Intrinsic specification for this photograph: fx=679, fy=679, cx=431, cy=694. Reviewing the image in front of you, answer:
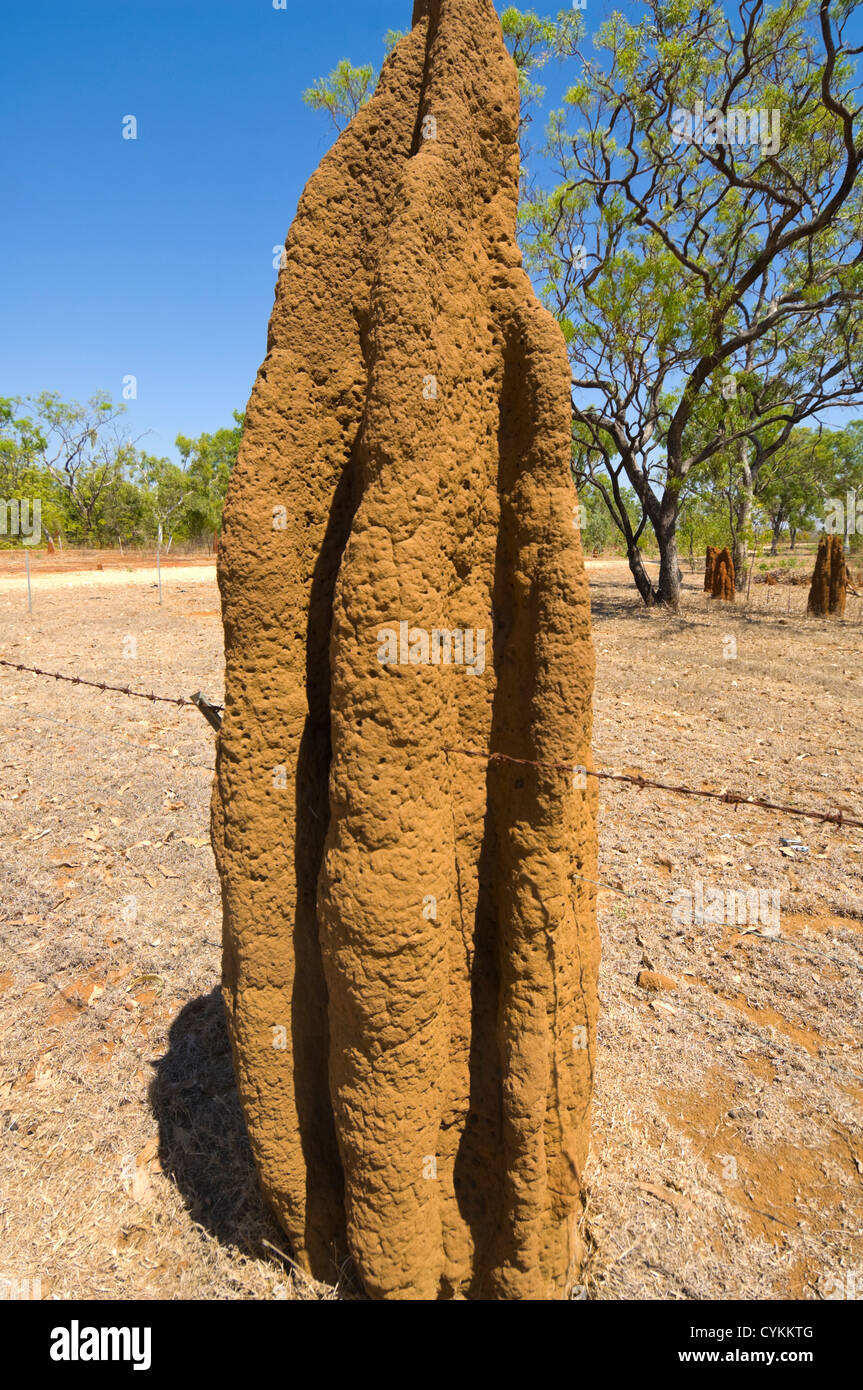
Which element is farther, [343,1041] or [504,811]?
[504,811]

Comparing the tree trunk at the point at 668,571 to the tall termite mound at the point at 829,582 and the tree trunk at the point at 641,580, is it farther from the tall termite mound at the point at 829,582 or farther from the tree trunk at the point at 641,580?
the tall termite mound at the point at 829,582

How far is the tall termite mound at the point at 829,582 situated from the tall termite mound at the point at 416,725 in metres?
16.6

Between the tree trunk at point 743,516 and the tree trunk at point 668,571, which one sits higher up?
the tree trunk at point 743,516

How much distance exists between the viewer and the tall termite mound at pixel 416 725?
6.02 feet

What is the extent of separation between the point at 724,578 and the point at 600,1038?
64.7ft

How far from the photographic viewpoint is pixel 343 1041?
6.44ft

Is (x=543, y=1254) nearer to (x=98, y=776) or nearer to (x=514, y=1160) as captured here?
(x=514, y=1160)

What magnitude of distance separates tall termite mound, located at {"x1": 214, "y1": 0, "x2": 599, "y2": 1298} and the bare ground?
1.80ft

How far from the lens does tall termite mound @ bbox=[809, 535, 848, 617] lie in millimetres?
16109

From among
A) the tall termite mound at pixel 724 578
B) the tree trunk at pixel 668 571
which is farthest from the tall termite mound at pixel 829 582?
the tall termite mound at pixel 724 578

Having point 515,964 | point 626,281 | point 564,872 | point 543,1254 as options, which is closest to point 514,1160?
point 543,1254
